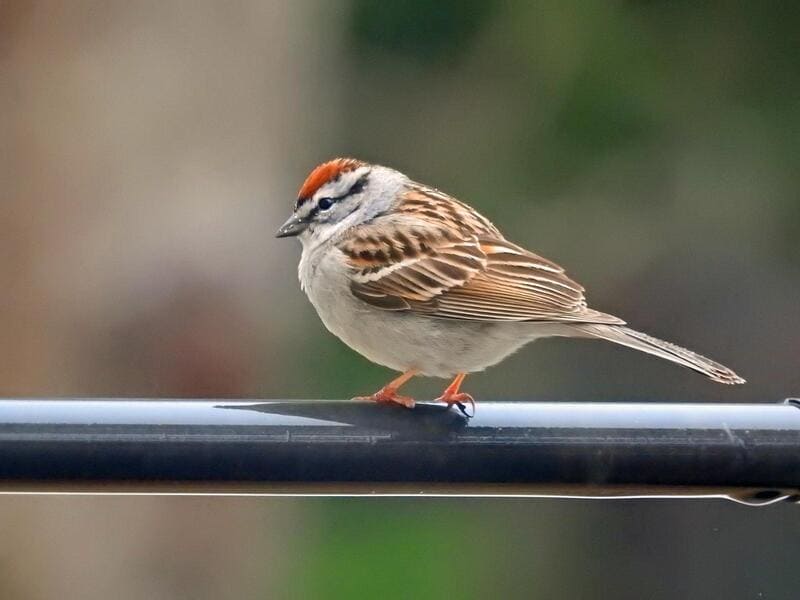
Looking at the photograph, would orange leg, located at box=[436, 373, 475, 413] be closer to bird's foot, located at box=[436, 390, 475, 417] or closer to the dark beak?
bird's foot, located at box=[436, 390, 475, 417]

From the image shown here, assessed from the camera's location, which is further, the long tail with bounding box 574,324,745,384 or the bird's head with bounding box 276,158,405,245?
the bird's head with bounding box 276,158,405,245

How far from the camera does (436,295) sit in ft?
16.1

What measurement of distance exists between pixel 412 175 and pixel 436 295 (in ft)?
Answer: 28.9

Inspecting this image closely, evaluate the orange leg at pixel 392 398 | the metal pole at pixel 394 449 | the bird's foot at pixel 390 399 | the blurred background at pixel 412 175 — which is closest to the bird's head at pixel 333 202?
the orange leg at pixel 392 398

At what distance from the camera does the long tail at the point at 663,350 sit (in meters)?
4.32

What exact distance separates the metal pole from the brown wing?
1.32 metres

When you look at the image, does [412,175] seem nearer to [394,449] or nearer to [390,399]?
[390,399]

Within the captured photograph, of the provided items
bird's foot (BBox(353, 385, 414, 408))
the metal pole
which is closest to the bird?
bird's foot (BBox(353, 385, 414, 408))

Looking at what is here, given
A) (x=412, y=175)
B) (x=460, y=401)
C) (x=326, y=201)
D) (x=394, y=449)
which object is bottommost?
(x=412, y=175)

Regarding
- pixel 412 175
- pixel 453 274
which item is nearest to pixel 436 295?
pixel 453 274

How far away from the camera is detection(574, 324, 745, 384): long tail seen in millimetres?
4319

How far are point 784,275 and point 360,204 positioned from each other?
7.16m

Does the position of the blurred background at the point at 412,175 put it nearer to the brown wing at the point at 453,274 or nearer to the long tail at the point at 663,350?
the brown wing at the point at 453,274

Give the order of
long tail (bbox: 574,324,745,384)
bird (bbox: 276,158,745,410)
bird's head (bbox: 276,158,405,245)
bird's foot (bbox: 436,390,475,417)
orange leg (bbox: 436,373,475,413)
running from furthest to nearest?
bird's head (bbox: 276,158,405,245)
bird (bbox: 276,158,745,410)
long tail (bbox: 574,324,745,384)
orange leg (bbox: 436,373,475,413)
bird's foot (bbox: 436,390,475,417)
